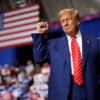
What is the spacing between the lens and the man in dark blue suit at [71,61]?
2.93ft

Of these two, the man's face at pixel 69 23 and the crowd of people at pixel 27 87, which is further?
the crowd of people at pixel 27 87

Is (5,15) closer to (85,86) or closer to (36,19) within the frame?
(36,19)

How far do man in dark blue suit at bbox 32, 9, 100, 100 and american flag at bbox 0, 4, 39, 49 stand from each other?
6.95ft

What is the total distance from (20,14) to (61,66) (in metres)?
2.75

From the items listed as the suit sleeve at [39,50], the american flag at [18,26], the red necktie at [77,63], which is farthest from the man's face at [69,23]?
the american flag at [18,26]

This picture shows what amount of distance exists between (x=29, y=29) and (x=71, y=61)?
2.38 metres

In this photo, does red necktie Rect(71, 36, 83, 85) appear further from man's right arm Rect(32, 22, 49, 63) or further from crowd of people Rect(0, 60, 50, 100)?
crowd of people Rect(0, 60, 50, 100)

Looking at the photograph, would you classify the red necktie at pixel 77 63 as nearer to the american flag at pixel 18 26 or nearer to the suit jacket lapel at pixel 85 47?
the suit jacket lapel at pixel 85 47

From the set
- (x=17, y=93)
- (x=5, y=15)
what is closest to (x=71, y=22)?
(x=17, y=93)

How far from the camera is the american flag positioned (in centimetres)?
314

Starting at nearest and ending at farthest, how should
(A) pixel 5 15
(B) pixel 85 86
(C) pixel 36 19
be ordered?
(B) pixel 85 86
(C) pixel 36 19
(A) pixel 5 15

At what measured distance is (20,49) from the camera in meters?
7.29

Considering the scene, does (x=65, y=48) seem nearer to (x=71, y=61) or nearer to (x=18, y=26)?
(x=71, y=61)

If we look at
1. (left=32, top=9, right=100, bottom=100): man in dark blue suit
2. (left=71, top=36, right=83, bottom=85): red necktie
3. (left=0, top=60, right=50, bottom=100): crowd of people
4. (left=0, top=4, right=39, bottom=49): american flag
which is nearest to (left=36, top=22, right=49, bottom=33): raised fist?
(left=32, top=9, right=100, bottom=100): man in dark blue suit
